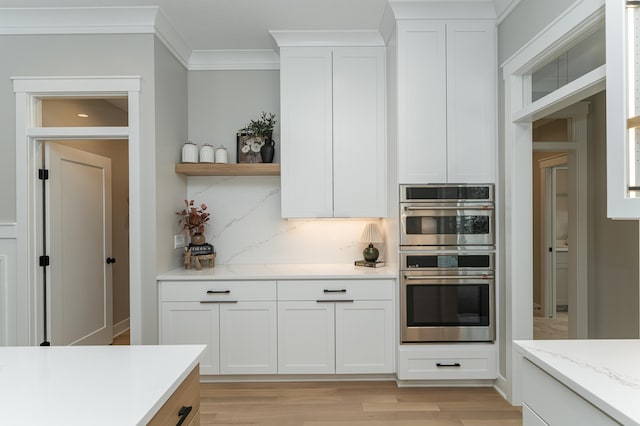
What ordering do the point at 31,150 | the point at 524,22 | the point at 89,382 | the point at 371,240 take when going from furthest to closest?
the point at 371,240 < the point at 31,150 < the point at 524,22 < the point at 89,382

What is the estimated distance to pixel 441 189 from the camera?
302 centimetres

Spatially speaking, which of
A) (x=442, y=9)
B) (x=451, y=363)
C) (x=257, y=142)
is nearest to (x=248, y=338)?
(x=451, y=363)

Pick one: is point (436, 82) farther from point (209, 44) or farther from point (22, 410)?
point (22, 410)

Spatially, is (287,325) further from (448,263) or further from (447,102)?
(447,102)

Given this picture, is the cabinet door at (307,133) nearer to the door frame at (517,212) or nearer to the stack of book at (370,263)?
the stack of book at (370,263)

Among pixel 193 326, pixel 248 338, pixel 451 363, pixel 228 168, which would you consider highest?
pixel 228 168

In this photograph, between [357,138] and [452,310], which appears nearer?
[452,310]

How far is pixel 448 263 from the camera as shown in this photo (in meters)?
3.01

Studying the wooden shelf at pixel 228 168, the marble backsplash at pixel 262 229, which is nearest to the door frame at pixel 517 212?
the marble backsplash at pixel 262 229

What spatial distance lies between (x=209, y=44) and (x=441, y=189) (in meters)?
2.42

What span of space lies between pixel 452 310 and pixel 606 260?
1.69 meters

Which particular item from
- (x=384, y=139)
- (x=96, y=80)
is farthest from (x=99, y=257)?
(x=384, y=139)

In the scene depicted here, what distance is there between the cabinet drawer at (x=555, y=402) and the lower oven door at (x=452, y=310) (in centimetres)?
147

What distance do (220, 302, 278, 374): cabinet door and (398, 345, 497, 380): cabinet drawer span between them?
1023mm
